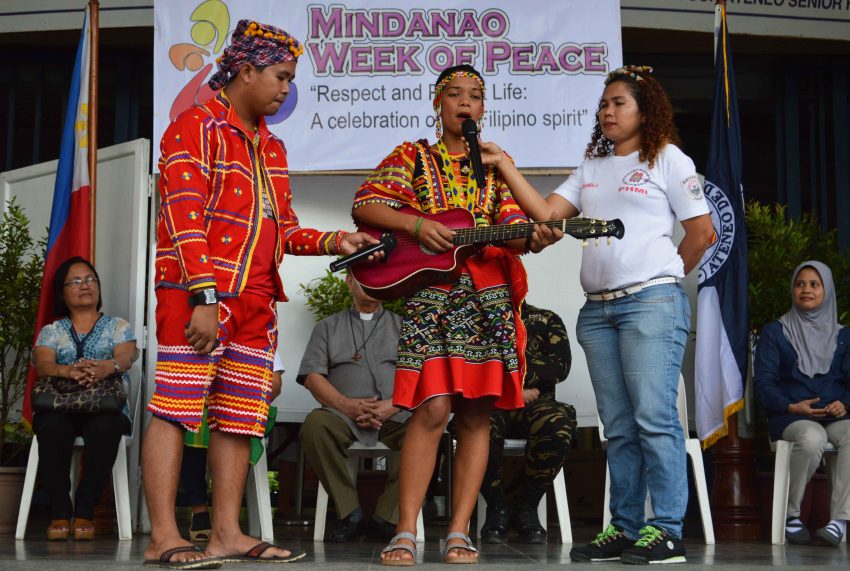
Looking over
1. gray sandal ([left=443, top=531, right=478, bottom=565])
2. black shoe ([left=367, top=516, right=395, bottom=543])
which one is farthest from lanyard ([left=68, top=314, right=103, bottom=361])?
gray sandal ([left=443, top=531, right=478, bottom=565])

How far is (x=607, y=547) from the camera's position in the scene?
3.78 metres

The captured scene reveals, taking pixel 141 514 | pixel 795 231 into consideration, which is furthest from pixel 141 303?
pixel 795 231

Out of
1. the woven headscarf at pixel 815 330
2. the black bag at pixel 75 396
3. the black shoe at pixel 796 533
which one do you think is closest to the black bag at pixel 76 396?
the black bag at pixel 75 396

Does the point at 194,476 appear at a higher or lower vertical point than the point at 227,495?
lower

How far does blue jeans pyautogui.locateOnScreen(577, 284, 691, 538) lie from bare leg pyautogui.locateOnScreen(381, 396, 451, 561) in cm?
62

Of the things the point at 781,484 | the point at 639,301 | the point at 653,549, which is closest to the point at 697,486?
the point at 781,484

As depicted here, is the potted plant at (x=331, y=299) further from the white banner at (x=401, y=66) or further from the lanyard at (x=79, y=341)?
the lanyard at (x=79, y=341)

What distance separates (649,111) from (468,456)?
136 cm

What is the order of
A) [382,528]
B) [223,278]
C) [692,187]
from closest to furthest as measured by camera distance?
[223,278]
[692,187]
[382,528]

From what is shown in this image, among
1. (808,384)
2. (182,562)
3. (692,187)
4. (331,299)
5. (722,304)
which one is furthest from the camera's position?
(331,299)

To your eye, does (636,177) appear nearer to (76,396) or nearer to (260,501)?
(260,501)

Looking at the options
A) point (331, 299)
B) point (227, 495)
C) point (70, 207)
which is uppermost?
point (70, 207)

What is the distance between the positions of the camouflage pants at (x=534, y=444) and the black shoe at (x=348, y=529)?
622 mm

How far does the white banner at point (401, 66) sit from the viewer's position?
6008 mm
